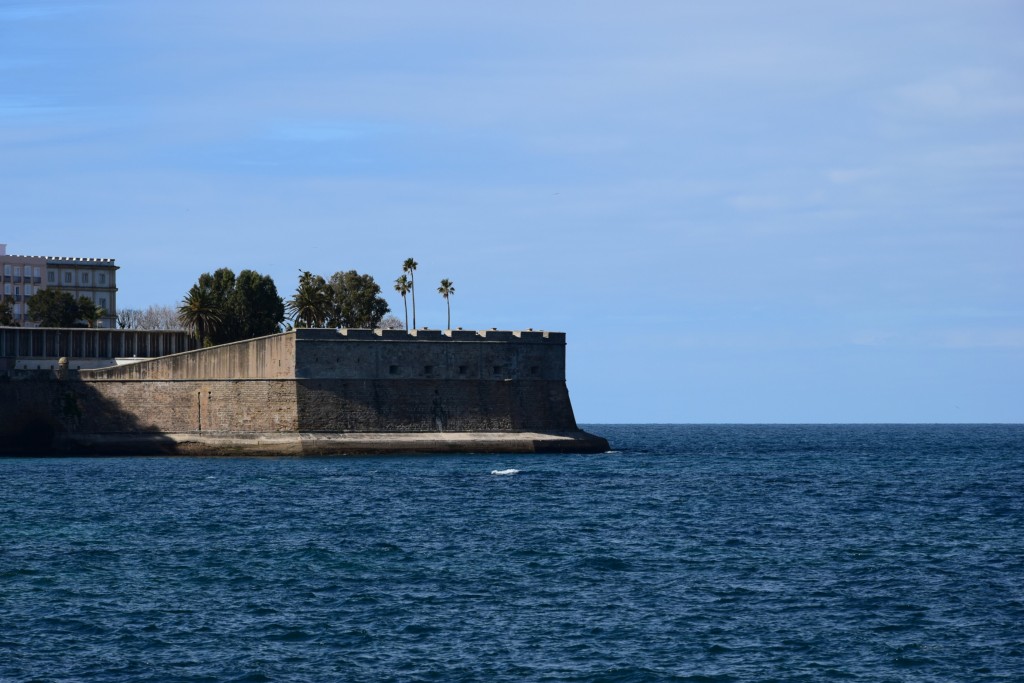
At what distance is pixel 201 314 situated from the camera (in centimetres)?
8038

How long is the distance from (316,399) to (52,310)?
39.6 meters

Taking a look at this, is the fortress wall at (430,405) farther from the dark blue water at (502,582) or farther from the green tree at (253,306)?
the green tree at (253,306)

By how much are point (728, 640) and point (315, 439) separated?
40.9 m

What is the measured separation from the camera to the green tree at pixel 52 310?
93188 millimetres

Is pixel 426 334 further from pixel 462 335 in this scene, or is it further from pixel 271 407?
pixel 271 407

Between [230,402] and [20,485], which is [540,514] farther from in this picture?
[230,402]

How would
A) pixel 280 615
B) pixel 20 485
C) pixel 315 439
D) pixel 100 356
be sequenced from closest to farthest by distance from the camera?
pixel 280 615
pixel 20 485
pixel 315 439
pixel 100 356

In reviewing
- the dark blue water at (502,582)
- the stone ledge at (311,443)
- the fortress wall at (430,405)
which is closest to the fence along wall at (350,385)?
the fortress wall at (430,405)

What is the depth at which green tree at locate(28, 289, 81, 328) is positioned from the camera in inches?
3669

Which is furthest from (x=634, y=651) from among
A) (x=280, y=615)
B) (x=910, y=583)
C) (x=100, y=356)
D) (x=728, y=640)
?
(x=100, y=356)

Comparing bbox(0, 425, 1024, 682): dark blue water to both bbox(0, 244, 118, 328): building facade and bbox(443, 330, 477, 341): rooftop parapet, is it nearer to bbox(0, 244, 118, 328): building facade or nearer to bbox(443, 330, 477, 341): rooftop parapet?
bbox(443, 330, 477, 341): rooftop parapet

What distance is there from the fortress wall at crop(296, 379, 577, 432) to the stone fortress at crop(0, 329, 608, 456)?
47 mm

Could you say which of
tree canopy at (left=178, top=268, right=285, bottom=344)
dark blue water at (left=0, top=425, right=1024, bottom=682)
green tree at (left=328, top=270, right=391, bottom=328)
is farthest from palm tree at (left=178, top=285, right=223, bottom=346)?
dark blue water at (left=0, top=425, right=1024, bottom=682)

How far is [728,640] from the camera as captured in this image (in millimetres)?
21375
